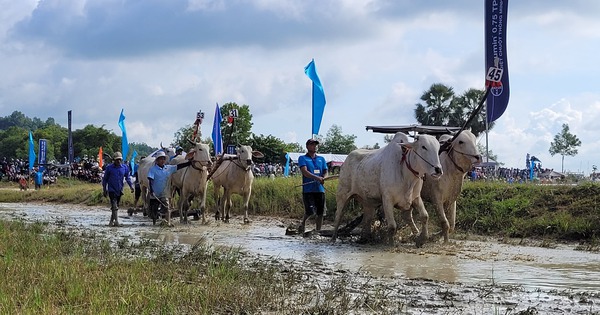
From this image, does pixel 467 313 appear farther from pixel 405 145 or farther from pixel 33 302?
pixel 405 145

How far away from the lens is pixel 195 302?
18.2 feet

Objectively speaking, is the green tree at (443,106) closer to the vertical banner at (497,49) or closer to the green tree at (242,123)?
the green tree at (242,123)

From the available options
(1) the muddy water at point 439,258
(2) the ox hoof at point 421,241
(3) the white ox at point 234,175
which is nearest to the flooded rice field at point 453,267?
(1) the muddy water at point 439,258

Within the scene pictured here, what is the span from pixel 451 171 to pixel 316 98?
385 inches

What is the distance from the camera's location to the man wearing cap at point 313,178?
42.4 ft

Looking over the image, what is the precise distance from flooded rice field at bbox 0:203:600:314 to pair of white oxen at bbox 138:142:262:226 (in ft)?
5.37

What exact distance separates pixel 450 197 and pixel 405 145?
1.45 m

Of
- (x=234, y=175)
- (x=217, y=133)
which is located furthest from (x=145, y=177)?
(x=217, y=133)

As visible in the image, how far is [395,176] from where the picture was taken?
35.7 ft

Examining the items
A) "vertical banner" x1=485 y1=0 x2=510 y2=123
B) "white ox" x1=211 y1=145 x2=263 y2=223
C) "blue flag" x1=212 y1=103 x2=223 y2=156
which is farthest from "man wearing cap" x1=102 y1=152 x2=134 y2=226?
"blue flag" x1=212 y1=103 x2=223 y2=156

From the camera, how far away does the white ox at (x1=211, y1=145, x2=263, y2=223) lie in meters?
16.5

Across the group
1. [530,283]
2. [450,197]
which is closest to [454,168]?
[450,197]

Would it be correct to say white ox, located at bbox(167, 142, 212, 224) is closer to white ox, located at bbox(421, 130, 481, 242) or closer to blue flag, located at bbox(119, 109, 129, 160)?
white ox, located at bbox(421, 130, 481, 242)

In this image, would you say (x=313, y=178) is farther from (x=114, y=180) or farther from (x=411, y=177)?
(x=114, y=180)
